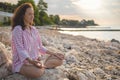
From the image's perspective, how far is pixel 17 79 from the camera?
6441 millimetres

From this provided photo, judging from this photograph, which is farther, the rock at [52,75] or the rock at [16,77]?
the rock at [52,75]

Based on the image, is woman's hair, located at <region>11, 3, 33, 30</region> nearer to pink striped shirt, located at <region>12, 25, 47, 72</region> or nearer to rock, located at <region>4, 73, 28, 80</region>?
pink striped shirt, located at <region>12, 25, 47, 72</region>

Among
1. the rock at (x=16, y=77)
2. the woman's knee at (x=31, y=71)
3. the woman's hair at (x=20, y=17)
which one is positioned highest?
the woman's hair at (x=20, y=17)

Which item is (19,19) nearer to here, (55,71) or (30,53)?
(30,53)

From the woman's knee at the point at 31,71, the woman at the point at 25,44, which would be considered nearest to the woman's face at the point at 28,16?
the woman at the point at 25,44

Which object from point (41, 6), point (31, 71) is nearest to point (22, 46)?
point (31, 71)

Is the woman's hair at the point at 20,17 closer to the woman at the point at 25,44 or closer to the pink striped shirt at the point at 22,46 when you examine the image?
the woman at the point at 25,44

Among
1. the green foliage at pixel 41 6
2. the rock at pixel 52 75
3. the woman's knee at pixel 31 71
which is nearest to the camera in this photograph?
the woman's knee at pixel 31 71

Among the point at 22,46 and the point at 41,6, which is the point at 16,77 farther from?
the point at 41,6

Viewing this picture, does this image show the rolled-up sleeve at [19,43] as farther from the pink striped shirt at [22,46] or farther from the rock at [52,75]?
the rock at [52,75]

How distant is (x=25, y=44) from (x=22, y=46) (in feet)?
0.31

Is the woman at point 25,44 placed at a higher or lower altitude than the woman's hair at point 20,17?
lower

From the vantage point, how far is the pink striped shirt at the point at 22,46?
20.6ft

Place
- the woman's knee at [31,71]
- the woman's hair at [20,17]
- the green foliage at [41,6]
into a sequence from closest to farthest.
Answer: the woman's knee at [31,71], the woman's hair at [20,17], the green foliage at [41,6]
